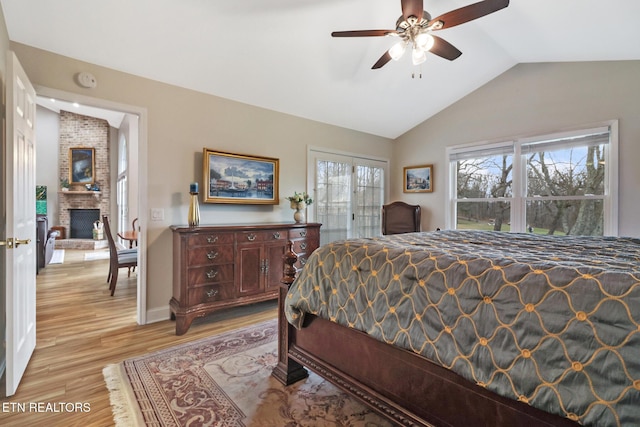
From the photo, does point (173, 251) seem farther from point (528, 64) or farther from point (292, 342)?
point (528, 64)

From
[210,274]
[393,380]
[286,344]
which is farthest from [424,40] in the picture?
[210,274]

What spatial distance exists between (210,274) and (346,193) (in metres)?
2.62

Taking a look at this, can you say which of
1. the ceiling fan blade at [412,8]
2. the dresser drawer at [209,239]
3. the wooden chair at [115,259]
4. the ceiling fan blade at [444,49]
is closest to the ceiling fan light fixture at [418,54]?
the ceiling fan blade at [444,49]

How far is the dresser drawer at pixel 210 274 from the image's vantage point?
113 inches

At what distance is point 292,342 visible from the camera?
1973 millimetres

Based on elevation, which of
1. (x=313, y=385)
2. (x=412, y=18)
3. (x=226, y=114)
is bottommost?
(x=313, y=385)

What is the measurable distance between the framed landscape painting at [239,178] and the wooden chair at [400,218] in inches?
82.7

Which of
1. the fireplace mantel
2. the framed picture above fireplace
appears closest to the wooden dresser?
the fireplace mantel

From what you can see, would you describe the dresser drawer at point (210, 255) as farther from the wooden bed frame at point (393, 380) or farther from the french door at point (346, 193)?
the french door at point (346, 193)

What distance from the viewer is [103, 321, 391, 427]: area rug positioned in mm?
1646

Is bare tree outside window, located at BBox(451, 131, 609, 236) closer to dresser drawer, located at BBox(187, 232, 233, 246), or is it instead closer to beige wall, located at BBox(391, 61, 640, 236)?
beige wall, located at BBox(391, 61, 640, 236)

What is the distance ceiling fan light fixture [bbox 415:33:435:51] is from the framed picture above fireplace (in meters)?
9.54

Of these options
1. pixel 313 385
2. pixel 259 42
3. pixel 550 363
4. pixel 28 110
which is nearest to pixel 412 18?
pixel 259 42

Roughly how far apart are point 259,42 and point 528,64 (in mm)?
3469
